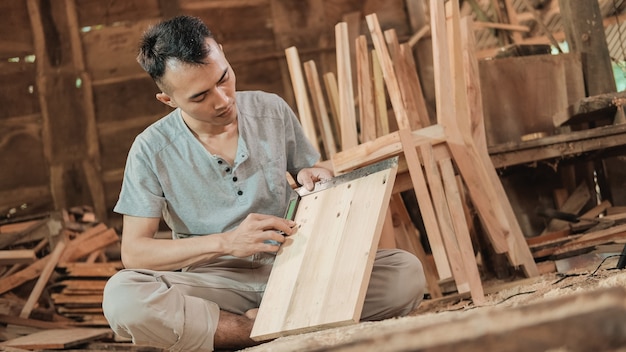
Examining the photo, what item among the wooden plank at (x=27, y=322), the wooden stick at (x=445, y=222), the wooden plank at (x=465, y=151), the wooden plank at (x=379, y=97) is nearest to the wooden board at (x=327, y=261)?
the wooden stick at (x=445, y=222)

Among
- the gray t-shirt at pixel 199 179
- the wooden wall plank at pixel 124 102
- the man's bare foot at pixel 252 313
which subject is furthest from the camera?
the wooden wall plank at pixel 124 102

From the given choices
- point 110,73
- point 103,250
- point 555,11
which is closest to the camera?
point 103,250

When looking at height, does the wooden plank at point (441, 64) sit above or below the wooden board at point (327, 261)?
above

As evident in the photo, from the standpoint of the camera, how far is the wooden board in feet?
8.11

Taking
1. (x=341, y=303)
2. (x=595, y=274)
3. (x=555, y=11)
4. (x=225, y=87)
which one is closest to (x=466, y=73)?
(x=595, y=274)

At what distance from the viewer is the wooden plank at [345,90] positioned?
4.21 m

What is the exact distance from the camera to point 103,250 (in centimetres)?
670

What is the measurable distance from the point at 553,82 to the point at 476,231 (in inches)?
78.2

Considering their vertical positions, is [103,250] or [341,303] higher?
[341,303]

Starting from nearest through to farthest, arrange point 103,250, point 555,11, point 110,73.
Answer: point 103,250 < point 110,73 < point 555,11

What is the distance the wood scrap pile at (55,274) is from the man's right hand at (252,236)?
8.41ft

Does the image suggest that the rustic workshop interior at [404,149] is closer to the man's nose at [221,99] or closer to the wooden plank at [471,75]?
the wooden plank at [471,75]

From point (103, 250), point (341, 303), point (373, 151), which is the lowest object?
point (103, 250)

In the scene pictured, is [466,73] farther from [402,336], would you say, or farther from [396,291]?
[402,336]
